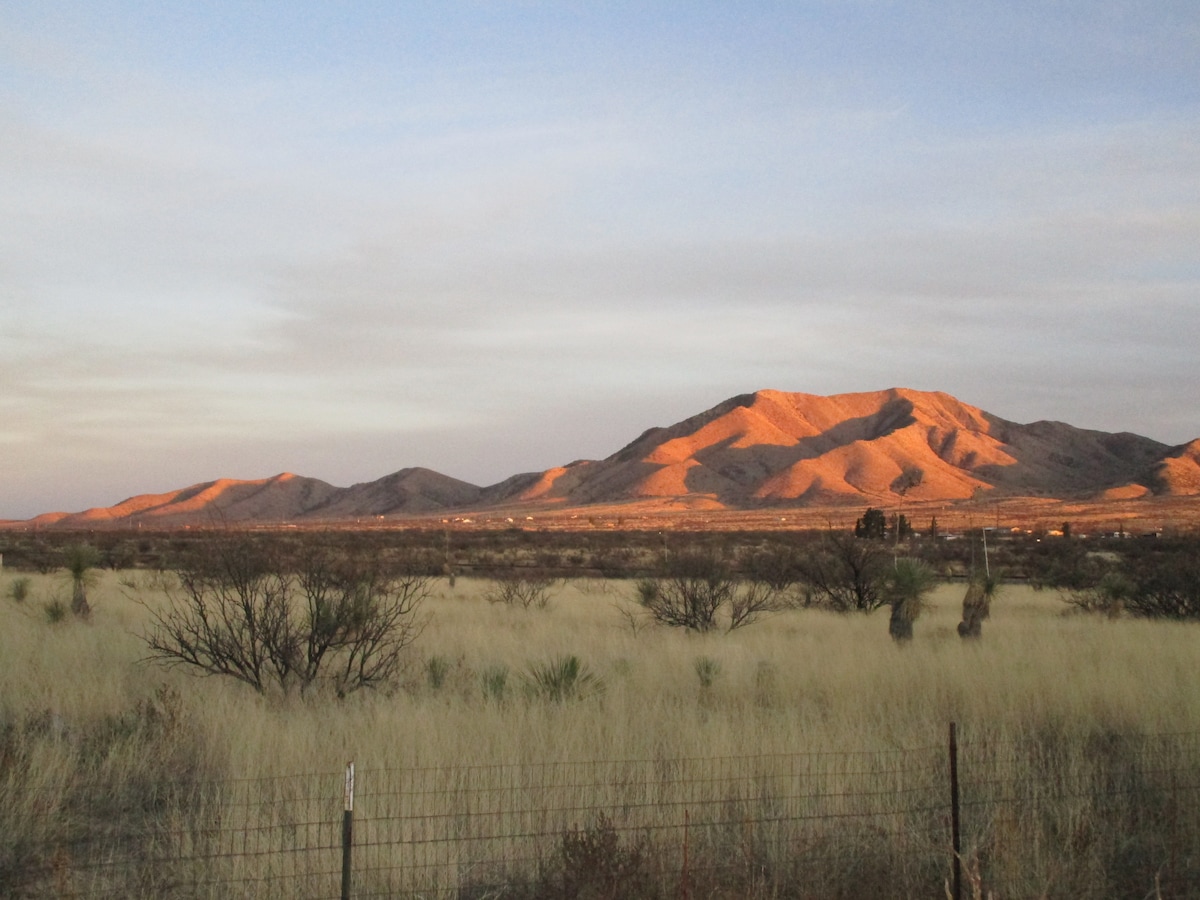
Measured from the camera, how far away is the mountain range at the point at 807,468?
456ft

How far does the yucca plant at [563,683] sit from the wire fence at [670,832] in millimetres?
2892

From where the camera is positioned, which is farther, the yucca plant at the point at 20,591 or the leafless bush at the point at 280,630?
the yucca plant at the point at 20,591

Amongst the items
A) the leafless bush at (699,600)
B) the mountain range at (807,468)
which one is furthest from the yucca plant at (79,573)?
the mountain range at (807,468)

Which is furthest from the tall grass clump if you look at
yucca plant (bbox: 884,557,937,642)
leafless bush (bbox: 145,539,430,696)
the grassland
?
yucca plant (bbox: 884,557,937,642)

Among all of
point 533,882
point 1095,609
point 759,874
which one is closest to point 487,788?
point 533,882

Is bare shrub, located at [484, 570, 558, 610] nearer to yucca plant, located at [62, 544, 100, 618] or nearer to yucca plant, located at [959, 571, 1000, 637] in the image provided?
yucca plant, located at [62, 544, 100, 618]

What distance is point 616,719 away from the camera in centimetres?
937

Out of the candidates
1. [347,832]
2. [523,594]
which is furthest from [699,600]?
[347,832]

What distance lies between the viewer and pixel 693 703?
34.8 ft

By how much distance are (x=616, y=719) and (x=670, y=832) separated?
9.30 ft

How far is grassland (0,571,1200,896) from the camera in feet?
21.1

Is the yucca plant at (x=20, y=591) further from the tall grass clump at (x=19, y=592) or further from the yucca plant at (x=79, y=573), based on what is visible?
the yucca plant at (x=79, y=573)

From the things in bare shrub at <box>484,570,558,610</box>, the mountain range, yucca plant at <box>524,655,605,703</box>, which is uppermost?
the mountain range

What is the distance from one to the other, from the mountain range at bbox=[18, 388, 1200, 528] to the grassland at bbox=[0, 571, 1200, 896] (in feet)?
376
